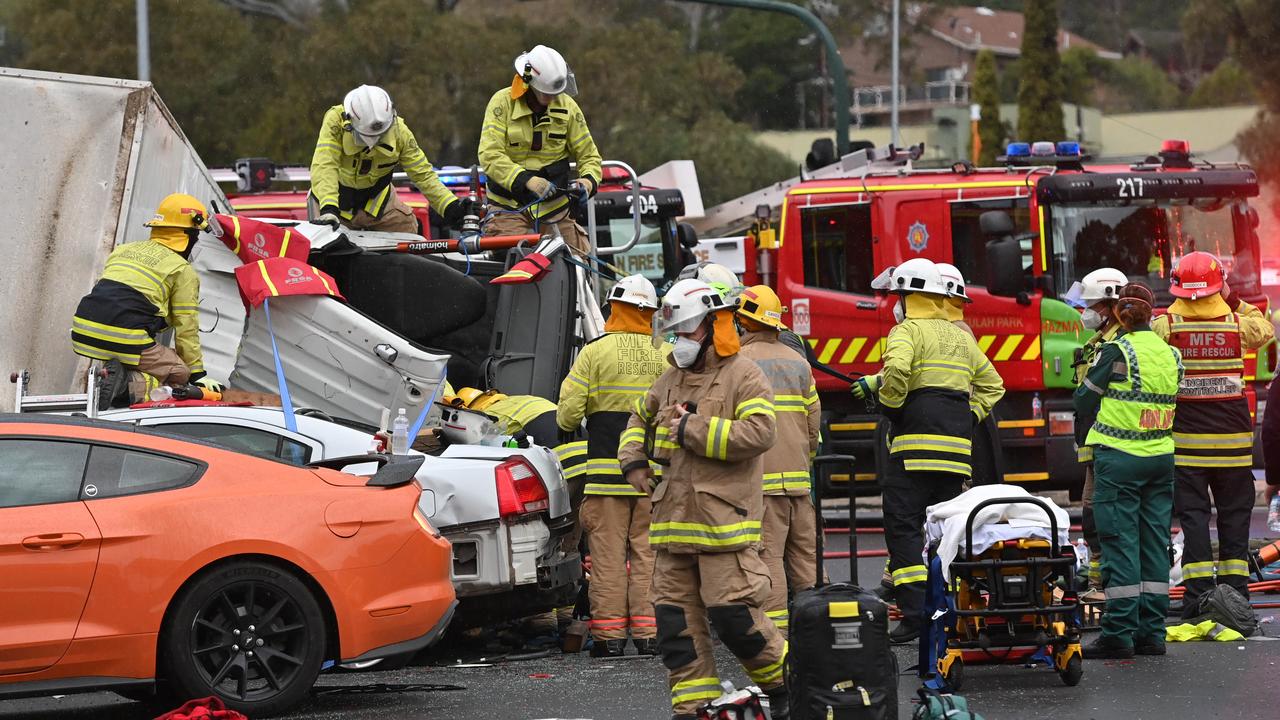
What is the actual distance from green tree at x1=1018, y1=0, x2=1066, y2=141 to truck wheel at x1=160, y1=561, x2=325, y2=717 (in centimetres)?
4703

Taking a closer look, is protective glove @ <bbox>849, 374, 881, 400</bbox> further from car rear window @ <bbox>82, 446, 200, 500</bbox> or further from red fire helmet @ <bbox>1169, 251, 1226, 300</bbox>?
car rear window @ <bbox>82, 446, 200, 500</bbox>

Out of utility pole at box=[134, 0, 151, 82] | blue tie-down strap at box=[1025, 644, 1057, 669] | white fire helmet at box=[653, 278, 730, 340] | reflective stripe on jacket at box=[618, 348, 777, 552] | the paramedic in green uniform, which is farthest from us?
utility pole at box=[134, 0, 151, 82]

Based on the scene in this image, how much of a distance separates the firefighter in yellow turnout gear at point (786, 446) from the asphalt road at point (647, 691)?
2.27ft

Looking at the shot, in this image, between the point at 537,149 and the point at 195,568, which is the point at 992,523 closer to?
the point at 195,568

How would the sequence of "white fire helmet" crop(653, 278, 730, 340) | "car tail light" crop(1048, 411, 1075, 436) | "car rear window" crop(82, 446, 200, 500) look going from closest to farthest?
"white fire helmet" crop(653, 278, 730, 340)
"car rear window" crop(82, 446, 200, 500)
"car tail light" crop(1048, 411, 1075, 436)

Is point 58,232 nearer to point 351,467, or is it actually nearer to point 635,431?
point 351,467

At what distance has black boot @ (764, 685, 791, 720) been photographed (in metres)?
7.29

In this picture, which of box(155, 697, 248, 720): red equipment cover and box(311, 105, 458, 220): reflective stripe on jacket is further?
box(311, 105, 458, 220): reflective stripe on jacket

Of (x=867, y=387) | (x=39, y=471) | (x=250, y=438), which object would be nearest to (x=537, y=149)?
(x=867, y=387)

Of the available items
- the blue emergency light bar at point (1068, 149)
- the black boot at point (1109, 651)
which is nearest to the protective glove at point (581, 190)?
the blue emergency light bar at point (1068, 149)

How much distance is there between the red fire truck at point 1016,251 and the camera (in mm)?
13391

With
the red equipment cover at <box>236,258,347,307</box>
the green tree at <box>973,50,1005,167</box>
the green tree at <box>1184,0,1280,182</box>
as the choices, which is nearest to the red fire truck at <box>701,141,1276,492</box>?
the red equipment cover at <box>236,258,347,307</box>

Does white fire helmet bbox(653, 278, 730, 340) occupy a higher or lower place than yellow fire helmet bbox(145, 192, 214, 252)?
lower

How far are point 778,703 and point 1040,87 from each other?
48.0 metres
